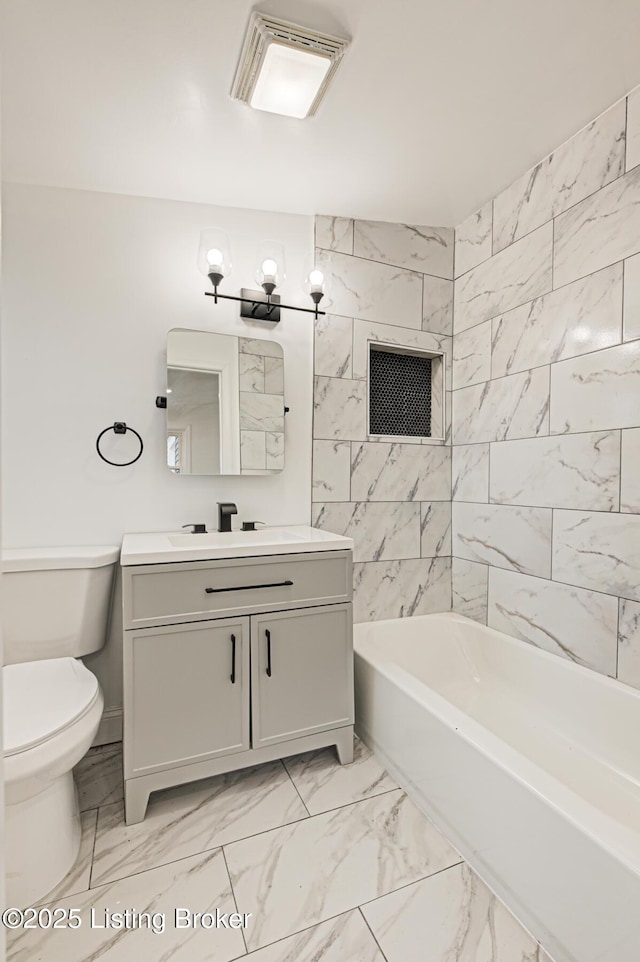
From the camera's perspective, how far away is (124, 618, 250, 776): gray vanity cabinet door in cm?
156

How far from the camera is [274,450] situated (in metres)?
2.22

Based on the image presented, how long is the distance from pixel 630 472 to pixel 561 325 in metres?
0.67

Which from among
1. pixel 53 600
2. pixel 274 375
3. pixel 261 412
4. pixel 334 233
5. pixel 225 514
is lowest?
pixel 53 600

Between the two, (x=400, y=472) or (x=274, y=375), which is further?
(x=400, y=472)

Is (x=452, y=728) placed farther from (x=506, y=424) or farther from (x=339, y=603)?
(x=506, y=424)

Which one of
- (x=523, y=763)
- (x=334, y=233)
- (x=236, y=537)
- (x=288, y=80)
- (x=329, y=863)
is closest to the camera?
(x=523, y=763)

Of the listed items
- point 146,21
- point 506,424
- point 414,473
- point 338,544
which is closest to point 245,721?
point 338,544

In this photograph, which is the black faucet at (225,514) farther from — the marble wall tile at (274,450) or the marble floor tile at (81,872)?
the marble floor tile at (81,872)

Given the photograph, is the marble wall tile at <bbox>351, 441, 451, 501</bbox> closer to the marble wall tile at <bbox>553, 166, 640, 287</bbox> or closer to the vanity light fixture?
the vanity light fixture

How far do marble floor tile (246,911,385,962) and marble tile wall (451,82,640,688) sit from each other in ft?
3.94

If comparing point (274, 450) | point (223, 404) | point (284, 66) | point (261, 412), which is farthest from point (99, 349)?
point (284, 66)

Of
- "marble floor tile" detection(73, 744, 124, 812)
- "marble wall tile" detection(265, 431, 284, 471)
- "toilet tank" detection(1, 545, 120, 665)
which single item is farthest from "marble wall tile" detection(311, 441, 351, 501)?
"marble floor tile" detection(73, 744, 124, 812)

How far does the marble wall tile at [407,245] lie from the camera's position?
237cm

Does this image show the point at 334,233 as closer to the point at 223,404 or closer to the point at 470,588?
the point at 223,404
